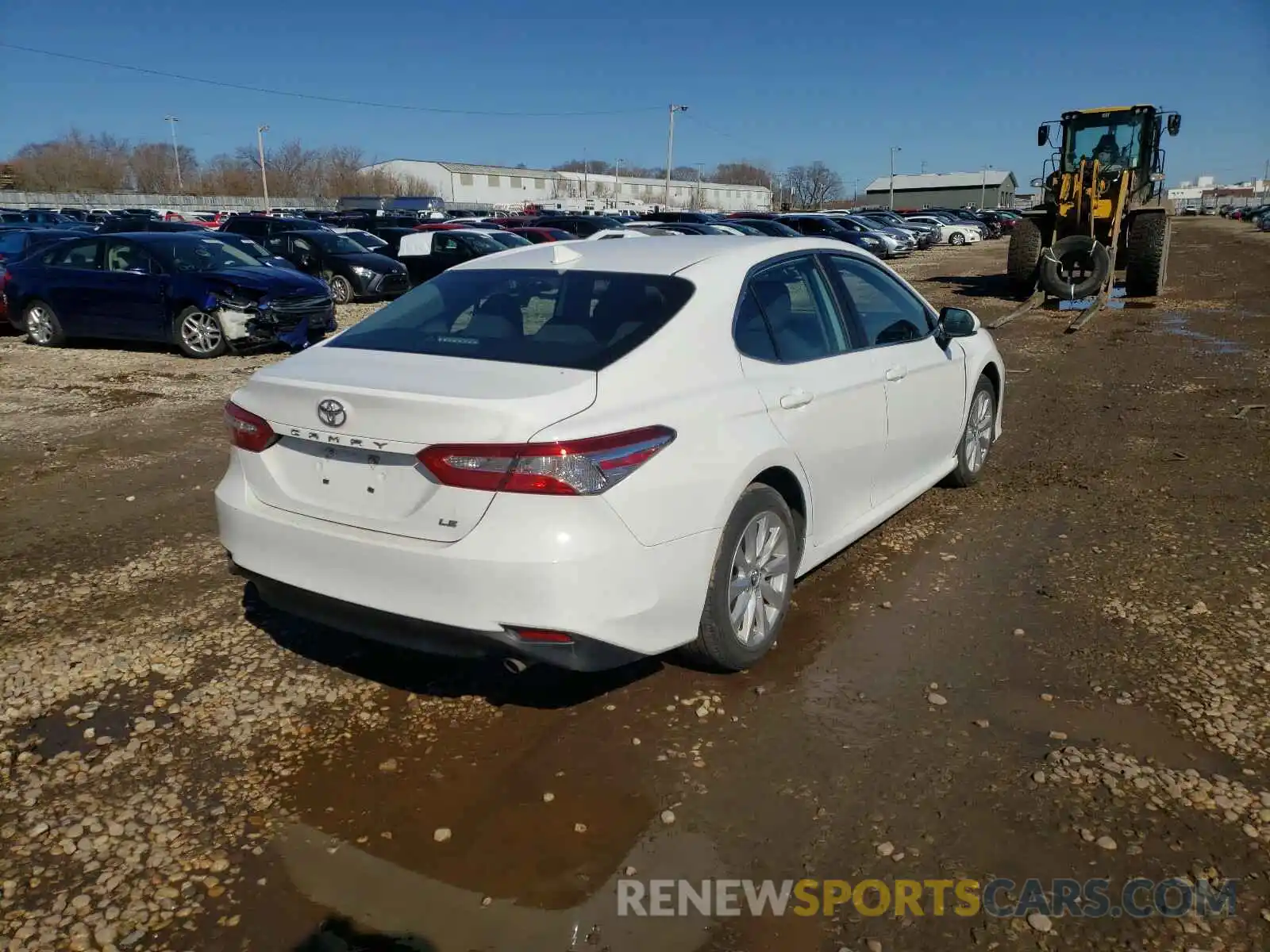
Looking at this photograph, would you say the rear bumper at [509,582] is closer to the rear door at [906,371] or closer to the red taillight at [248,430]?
the red taillight at [248,430]

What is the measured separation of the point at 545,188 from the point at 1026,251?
108m

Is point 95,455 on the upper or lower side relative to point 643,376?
lower

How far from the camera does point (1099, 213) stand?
1680 centimetres

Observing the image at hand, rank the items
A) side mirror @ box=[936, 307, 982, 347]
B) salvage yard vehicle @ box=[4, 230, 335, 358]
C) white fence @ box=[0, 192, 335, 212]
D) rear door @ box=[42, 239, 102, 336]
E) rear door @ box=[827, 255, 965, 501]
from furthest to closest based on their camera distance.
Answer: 1. white fence @ box=[0, 192, 335, 212]
2. rear door @ box=[42, 239, 102, 336]
3. salvage yard vehicle @ box=[4, 230, 335, 358]
4. side mirror @ box=[936, 307, 982, 347]
5. rear door @ box=[827, 255, 965, 501]

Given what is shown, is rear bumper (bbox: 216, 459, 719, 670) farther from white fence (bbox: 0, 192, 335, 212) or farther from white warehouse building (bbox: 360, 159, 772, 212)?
white warehouse building (bbox: 360, 159, 772, 212)

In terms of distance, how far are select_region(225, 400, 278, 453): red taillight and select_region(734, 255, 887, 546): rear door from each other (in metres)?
1.74

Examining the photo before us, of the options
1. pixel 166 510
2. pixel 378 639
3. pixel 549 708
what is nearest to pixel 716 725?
pixel 549 708

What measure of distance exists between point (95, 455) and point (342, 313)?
9.51m

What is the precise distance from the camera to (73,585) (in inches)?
179

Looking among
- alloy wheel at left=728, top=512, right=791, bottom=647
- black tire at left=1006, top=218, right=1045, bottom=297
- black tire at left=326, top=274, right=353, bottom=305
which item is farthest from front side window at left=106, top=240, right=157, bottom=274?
black tire at left=1006, top=218, right=1045, bottom=297

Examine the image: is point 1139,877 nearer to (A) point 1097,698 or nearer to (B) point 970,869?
(B) point 970,869

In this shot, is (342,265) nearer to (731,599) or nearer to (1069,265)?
(1069,265)

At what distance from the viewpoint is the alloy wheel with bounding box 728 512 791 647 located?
3461 mm

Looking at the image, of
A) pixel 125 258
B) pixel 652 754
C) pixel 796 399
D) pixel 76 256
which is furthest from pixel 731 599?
pixel 76 256
